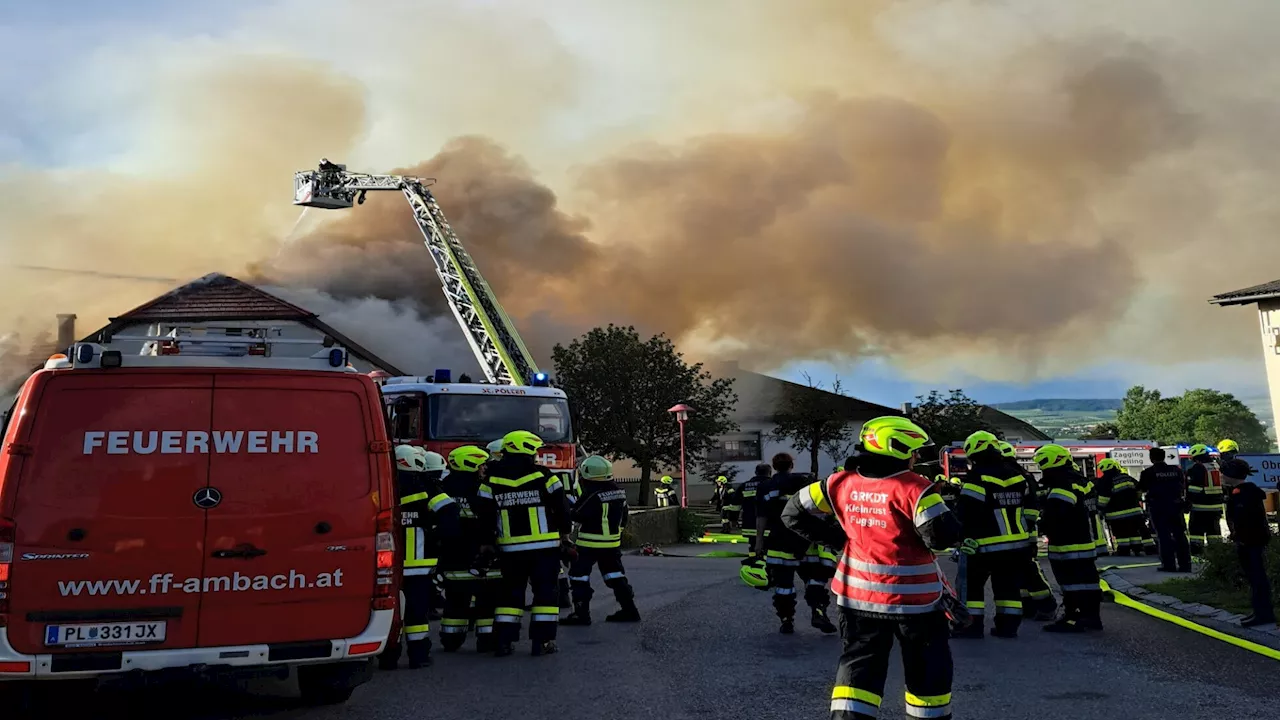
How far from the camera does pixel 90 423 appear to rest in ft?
15.8

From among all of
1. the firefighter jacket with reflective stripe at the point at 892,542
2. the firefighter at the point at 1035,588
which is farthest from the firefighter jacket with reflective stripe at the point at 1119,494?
the firefighter jacket with reflective stripe at the point at 892,542

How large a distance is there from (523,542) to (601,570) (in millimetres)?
1727

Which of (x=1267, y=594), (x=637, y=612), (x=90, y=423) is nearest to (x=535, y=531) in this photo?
(x=637, y=612)

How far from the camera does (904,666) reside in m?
4.43

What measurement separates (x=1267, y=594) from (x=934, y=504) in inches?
203

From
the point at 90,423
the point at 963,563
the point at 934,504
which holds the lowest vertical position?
the point at 963,563

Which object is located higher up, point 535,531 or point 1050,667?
point 535,531

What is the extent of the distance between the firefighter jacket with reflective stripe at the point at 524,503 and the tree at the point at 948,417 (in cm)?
3245

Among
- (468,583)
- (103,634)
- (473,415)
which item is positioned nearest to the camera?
(103,634)

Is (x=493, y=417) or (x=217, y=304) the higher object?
(x=217, y=304)

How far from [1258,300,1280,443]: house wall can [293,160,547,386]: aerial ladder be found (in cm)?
1899

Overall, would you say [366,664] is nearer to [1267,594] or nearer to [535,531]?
[535,531]

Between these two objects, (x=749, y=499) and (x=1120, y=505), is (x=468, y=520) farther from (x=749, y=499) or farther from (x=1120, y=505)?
(x=1120, y=505)

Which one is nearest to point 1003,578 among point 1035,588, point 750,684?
point 1035,588
